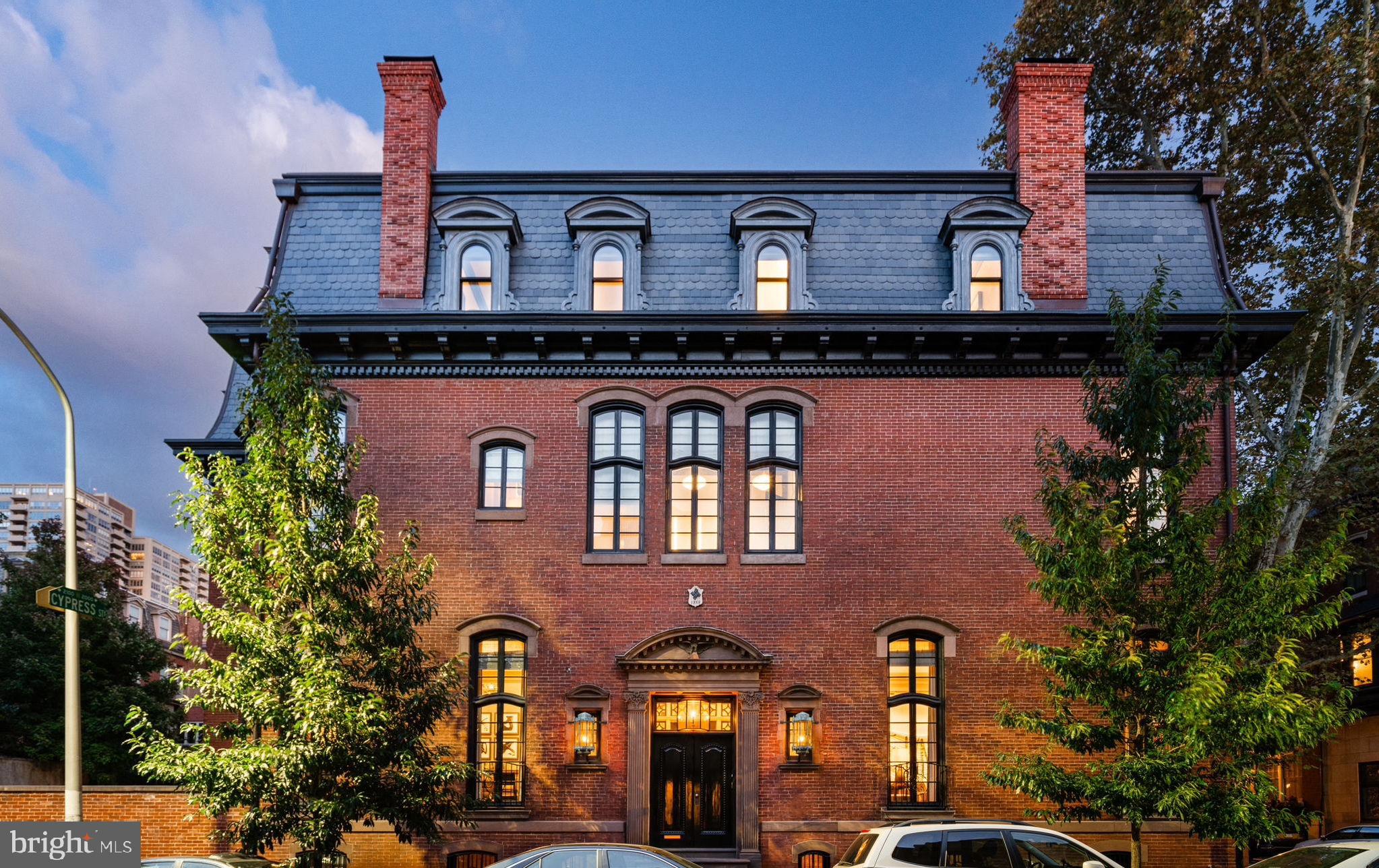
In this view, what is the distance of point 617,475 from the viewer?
17766mm

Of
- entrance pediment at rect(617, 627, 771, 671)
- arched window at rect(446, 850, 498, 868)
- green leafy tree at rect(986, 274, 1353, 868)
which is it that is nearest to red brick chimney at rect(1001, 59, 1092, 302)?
green leafy tree at rect(986, 274, 1353, 868)

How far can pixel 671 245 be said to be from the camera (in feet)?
61.1

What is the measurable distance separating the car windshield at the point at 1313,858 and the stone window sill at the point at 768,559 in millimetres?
7784

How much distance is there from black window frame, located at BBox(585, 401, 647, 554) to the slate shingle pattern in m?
1.96

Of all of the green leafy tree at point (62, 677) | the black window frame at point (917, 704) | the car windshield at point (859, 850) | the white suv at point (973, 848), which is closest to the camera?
the white suv at point (973, 848)

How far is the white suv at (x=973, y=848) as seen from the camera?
38.3 feet

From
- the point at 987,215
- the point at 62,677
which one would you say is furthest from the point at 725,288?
the point at 62,677

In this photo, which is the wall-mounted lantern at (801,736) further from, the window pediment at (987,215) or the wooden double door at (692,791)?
the window pediment at (987,215)

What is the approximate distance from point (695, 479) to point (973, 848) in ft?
25.7

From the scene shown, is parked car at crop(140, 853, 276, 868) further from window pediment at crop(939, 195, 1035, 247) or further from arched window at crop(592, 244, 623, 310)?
window pediment at crop(939, 195, 1035, 247)

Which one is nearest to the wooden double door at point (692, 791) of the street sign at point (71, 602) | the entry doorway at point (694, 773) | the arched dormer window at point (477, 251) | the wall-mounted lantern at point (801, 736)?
the entry doorway at point (694, 773)

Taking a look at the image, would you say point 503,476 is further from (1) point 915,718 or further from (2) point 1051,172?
(2) point 1051,172

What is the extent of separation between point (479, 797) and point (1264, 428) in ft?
60.4

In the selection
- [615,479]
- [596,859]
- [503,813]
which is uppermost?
[615,479]
